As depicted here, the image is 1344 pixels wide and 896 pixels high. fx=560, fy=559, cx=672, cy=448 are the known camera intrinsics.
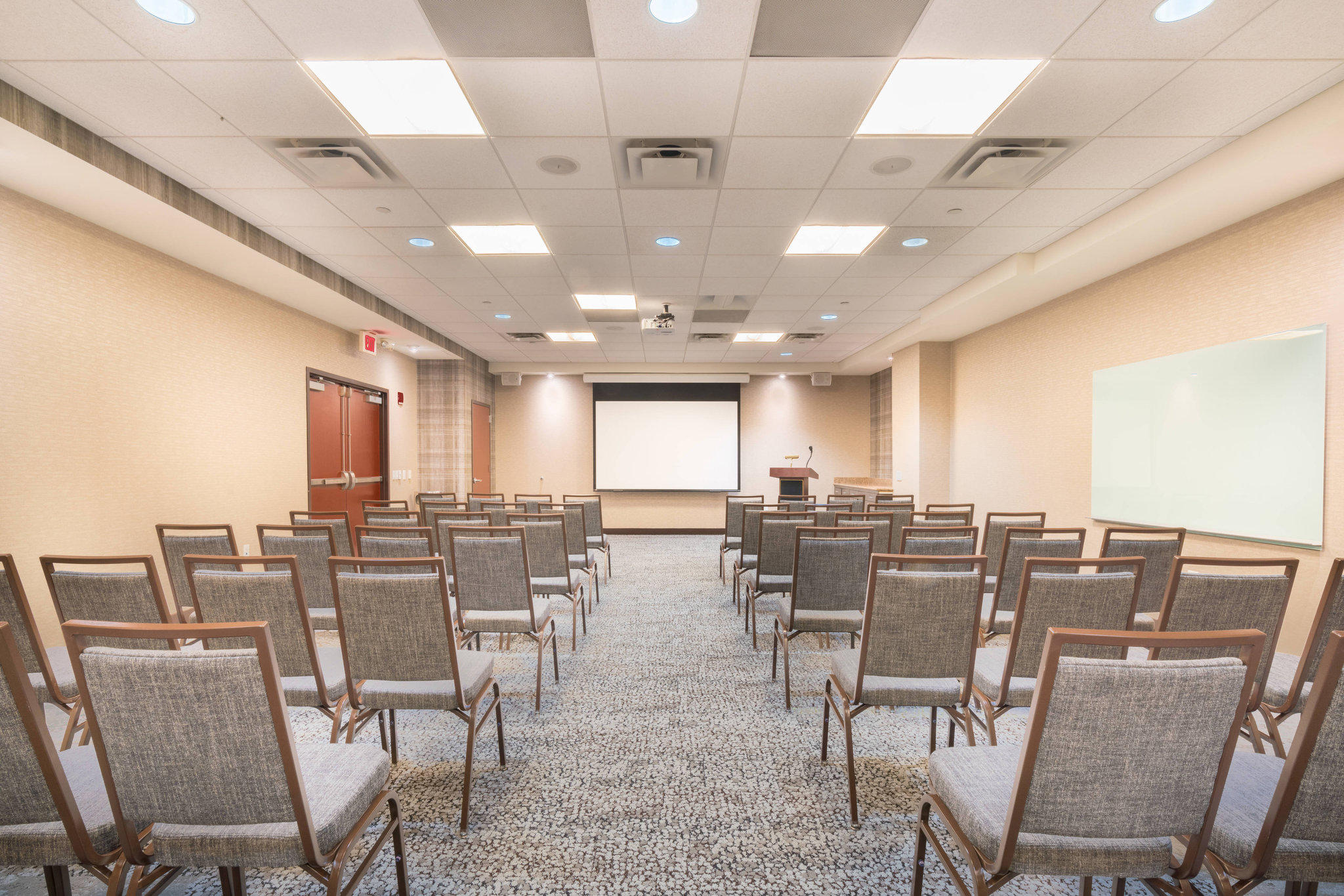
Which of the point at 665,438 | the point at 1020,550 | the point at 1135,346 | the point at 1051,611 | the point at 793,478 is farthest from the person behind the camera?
the point at 665,438

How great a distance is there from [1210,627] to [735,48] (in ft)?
9.45

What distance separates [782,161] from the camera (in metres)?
3.26

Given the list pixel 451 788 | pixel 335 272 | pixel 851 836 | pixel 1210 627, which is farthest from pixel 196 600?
pixel 335 272

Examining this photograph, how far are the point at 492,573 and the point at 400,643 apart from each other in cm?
92

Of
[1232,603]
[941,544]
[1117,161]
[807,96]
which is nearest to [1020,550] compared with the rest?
[941,544]

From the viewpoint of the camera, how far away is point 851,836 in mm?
1899

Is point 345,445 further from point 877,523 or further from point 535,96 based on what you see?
point 877,523

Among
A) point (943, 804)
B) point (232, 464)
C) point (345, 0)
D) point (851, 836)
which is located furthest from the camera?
point (232, 464)

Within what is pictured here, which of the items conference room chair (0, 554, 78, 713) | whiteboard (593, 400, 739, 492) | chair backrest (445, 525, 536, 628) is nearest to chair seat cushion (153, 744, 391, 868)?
conference room chair (0, 554, 78, 713)

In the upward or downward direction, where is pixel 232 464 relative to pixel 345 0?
downward

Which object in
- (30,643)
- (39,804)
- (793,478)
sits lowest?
(39,804)

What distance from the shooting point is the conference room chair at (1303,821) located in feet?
3.55

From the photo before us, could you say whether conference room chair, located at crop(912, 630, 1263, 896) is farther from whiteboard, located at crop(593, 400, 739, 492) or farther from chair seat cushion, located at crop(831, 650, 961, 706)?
whiteboard, located at crop(593, 400, 739, 492)

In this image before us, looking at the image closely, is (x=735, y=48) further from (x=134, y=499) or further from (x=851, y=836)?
(x=134, y=499)
